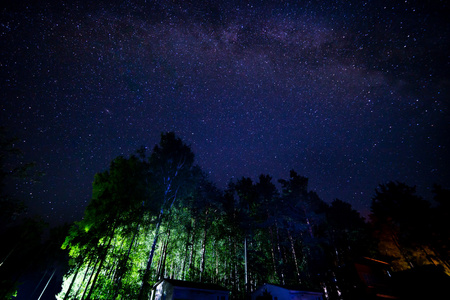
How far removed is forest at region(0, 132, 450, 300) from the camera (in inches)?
760

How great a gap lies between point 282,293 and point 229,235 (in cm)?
1087

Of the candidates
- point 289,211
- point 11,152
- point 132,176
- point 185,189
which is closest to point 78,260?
point 132,176

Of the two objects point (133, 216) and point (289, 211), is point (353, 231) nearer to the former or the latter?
point (289, 211)

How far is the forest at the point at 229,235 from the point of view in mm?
19297

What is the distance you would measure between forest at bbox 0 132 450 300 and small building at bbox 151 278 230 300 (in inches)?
69.8

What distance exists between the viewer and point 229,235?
1097 inches

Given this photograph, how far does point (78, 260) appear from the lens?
16.7 metres

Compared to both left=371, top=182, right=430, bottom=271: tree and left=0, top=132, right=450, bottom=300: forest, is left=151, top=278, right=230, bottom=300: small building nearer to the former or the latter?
left=0, top=132, right=450, bottom=300: forest

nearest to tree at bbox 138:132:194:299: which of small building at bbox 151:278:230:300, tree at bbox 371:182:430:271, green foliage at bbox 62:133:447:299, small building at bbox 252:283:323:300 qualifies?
green foliage at bbox 62:133:447:299

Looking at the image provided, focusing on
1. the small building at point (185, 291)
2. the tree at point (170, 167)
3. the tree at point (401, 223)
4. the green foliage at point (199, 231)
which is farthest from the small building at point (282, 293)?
the tree at point (401, 223)

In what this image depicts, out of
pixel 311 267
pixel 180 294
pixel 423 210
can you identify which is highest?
pixel 423 210

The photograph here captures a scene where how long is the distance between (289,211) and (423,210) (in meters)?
18.9

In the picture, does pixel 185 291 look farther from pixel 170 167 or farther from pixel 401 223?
pixel 401 223

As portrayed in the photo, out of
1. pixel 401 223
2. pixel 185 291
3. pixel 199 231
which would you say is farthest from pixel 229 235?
pixel 401 223
